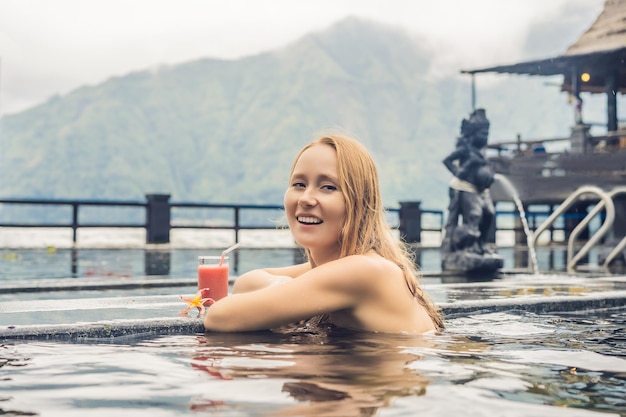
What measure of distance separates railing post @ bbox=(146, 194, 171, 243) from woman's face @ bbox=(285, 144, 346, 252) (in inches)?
569

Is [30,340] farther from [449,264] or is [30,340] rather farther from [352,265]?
[449,264]

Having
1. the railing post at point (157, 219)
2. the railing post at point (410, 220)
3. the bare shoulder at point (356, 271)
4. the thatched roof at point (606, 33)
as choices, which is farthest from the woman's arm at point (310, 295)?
the thatched roof at point (606, 33)

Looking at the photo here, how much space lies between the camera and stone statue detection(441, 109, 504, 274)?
10812 mm

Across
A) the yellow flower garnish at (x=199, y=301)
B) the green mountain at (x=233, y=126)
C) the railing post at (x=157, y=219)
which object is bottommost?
the yellow flower garnish at (x=199, y=301)

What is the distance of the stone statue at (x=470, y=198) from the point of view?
1081 cm

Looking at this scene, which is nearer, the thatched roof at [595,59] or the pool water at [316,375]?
the pool water at [316,375]

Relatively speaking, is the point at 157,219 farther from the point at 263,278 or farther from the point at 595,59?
the point at 263,278

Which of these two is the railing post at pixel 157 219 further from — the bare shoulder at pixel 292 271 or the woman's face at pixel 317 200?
the woman's face at pixel 317 200

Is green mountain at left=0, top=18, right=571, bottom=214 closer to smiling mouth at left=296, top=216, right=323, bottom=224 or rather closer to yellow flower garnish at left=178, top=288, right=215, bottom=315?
yellow flower garnish at left=178, top=288, right=215, bottom=315

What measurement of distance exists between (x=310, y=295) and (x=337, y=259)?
0.68ft

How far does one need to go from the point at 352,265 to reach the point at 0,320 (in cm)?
217

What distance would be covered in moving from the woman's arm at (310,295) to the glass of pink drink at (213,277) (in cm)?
59

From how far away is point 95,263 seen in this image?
39.6 feet

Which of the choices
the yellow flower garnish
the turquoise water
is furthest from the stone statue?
the yellow flower garnish
